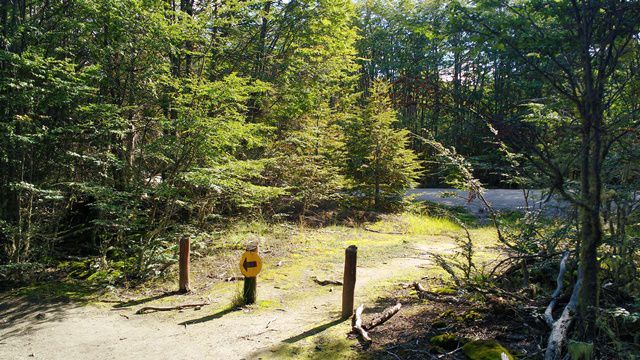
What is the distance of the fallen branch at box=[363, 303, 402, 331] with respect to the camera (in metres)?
4.85

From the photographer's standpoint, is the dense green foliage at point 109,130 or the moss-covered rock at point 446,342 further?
the dense green foliage at point 109,130

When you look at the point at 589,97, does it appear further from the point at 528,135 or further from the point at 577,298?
the point at 577,298

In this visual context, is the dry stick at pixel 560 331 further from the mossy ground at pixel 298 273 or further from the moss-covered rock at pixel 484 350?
the mossy ground at pixel 298 273

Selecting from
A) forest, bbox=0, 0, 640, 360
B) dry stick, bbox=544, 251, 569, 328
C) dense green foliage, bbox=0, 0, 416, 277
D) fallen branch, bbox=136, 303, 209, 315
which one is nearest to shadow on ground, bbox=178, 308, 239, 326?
fallen branch, bbox=136, 303, 209, 315

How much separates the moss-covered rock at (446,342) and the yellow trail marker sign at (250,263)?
2.75 metres

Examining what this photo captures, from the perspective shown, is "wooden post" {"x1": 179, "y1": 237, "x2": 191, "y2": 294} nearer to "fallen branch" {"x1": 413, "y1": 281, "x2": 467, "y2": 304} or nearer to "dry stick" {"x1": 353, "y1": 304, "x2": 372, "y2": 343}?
"dry stick" {"x1": 353, "y1": 304, "x2": 372, "y2": 343}

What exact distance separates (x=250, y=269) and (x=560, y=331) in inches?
155

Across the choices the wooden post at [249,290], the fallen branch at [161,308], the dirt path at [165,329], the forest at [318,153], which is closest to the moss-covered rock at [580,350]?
the forest at [318,153]

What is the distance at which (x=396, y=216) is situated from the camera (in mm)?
13844

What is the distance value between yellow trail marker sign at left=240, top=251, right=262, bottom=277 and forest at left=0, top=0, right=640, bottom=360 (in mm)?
1822

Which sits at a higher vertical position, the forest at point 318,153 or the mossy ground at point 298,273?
the forest at point 318,153

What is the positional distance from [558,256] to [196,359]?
4.56 m

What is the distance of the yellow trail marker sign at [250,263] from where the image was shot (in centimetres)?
591

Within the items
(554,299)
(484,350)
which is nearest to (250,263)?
(484,350)
